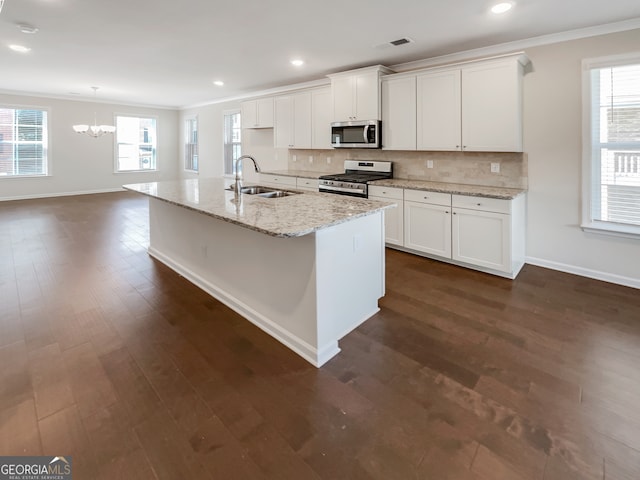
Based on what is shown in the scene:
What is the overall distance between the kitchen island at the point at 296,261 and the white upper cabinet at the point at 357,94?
2095mm

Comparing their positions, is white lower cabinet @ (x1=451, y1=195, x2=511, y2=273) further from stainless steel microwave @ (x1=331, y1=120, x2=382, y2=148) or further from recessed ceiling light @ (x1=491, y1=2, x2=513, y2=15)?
recessed ceiling light @ (x1=491, y1=2, x2=513, y2=15)

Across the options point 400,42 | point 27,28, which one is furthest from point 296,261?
point 27,28

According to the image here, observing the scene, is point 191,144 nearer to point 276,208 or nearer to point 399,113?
point 399,113

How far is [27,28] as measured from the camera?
3.67m

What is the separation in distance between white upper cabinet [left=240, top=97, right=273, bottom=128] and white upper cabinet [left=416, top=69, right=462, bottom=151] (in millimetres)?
3248

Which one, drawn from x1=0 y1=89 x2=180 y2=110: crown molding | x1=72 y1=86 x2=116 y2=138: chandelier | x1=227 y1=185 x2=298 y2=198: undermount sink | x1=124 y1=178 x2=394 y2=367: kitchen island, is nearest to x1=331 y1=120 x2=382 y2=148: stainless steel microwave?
x1=227 y1=185 x2=298 y2=198: undermount sink

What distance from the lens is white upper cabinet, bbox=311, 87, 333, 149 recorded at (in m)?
5.62

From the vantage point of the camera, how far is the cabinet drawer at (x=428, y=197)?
4027 mm

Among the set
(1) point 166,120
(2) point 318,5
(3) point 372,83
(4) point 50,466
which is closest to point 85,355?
(4) point 50,466

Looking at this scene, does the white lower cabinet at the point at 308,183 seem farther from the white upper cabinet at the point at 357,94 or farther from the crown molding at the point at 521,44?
the crown molding at the point at 521,44

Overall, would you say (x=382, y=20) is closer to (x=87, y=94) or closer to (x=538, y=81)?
(x=538, y=81)

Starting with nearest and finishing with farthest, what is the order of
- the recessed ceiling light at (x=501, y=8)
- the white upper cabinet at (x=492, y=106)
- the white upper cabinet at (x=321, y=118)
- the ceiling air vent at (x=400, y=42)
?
the recessed ceiling light at (x=501, y=8)
the white upper cabinet at (x=492, y=106)
the ceiling air vent at (x=400, y=42)
the white upper cabinet at (x=321, y=118)

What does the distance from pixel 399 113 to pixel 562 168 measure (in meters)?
1.99

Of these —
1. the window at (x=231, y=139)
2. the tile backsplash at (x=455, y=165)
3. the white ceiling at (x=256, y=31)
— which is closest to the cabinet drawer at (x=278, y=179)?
the tile backsplash at (x=455, y=165)
